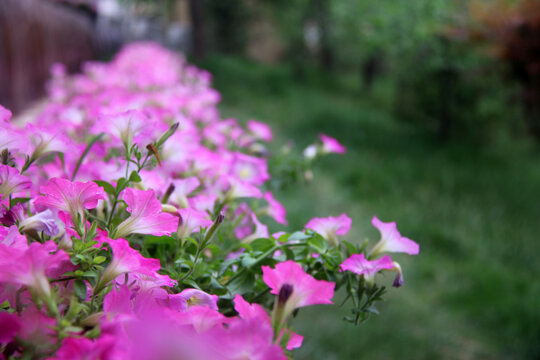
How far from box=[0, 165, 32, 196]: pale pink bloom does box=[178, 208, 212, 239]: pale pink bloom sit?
225 millimetres

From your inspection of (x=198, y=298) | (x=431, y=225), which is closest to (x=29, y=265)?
(x=198, y=298)

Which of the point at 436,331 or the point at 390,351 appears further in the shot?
the point at 436,331

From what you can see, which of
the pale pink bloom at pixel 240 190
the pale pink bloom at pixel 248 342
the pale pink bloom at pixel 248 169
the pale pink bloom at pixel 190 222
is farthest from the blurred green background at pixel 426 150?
the pale pink bloom at pixel 248 342

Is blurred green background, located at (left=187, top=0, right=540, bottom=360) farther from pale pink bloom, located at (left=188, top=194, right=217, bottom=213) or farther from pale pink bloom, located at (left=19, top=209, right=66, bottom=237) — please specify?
pale pink bloom, located at (left=19, top=209, right=66, bottom=237)

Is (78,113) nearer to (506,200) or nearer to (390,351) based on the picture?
(390,351)

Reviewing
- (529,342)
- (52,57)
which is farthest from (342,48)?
(529,342)

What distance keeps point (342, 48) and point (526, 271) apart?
14834 mm

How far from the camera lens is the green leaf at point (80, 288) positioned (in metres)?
0.53

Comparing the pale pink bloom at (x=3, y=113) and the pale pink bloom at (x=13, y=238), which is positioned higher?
the pale pink bloom at (x=3, y=113)

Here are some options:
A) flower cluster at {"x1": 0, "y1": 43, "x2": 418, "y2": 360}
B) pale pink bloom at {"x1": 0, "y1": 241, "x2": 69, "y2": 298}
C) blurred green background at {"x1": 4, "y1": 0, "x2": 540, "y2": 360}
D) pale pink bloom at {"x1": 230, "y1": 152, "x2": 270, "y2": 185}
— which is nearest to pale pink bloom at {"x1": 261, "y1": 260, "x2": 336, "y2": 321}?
flower cluster at {"x1": 0, "y1": 43, "x2": 418, "y2": 360}

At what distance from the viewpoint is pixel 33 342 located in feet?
1.48

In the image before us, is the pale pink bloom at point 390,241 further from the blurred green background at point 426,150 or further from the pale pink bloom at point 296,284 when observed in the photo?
the blurred green background at point 426,150

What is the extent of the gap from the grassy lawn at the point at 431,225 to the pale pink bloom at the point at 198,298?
1797mm

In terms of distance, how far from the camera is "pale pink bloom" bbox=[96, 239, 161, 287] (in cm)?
52
